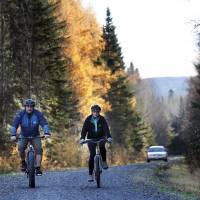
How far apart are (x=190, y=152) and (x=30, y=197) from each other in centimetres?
2328

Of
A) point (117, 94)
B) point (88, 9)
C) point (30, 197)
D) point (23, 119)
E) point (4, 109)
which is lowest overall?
point (30, 197)

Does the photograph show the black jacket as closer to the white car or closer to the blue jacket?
the blue jacket

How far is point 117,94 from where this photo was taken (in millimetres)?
63281

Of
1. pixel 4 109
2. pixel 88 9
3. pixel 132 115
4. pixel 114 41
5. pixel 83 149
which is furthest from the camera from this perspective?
pixel 132 115

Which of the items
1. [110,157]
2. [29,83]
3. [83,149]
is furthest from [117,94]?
[29,83]

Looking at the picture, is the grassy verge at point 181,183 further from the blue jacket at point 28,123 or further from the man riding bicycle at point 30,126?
the blue jacket at point 28,123

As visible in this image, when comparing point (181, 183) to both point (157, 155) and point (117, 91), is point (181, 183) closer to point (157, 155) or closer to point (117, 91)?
point (157, 155)

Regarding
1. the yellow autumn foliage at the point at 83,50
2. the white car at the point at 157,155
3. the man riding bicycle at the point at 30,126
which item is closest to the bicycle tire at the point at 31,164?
the man riding bicycle at the point at 30,126

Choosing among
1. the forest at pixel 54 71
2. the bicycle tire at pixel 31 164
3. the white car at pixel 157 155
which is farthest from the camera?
the white car at pixel 157 155

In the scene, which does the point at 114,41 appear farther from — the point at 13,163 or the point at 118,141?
the point at 13,163

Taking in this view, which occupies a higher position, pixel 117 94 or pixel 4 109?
pixel 117 94

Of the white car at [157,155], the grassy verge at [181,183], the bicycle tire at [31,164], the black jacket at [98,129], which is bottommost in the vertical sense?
the grassy verge at [181,183]

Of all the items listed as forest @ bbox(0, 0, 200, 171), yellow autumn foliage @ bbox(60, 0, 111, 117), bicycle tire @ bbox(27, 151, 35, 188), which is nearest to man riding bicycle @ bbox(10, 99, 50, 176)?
bicycle tire @ bbox(27, 151, 35, 188)

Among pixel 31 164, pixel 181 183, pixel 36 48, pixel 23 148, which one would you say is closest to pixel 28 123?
pixel 23 148
